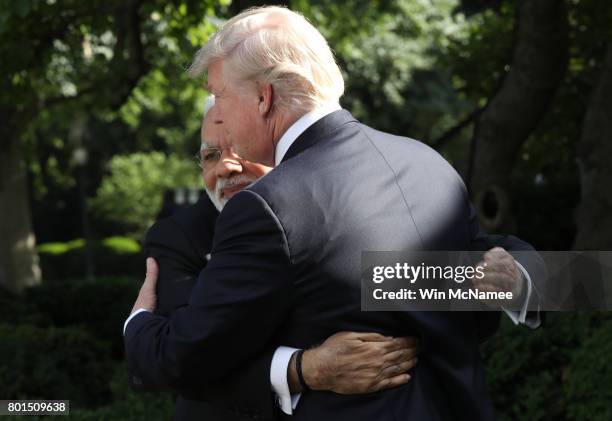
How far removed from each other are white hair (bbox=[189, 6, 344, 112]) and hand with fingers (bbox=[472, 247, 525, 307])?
54 centimetres

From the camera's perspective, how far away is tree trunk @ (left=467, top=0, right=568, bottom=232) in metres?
7.73

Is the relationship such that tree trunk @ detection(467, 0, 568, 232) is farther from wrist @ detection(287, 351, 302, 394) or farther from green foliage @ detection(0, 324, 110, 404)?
wrist @ detection(287, 351, 302, 394)

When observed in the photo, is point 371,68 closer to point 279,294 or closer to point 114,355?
point 114,355

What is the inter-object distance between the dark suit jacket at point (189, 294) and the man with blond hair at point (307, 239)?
5cm

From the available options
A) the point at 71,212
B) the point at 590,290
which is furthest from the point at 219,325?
the point at 71,212

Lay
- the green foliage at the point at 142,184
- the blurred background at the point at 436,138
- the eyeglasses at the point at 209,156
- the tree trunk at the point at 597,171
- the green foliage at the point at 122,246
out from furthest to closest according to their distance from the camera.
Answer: the green foliage at the point at 142,184 → the green foliage at the point at 122,246 → the tree trunk at the point at 597,171 → the blurred background at the point at 436,138 → the eyeglasses at the point at 209,156

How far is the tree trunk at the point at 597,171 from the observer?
7.11m

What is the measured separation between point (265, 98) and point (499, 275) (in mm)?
701

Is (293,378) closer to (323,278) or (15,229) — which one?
(323,278)

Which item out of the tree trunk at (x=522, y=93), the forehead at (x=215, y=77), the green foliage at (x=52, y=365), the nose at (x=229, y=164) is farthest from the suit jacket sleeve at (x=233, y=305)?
the tree trunk at (x=522, y=93)

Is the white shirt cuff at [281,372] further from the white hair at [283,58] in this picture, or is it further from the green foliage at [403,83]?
the green foliage at [403,83]

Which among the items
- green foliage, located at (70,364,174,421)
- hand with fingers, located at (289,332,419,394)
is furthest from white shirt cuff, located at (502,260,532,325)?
green foliage, located at (70,364,174,421)

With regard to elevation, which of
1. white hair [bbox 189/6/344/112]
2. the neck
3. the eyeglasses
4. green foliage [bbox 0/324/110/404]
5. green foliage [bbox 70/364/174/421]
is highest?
white hair [bbox 189/6/344/112]

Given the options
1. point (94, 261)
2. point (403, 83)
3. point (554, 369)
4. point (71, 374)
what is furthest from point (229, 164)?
point (94, 261)
